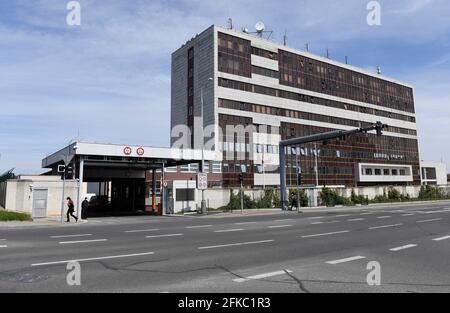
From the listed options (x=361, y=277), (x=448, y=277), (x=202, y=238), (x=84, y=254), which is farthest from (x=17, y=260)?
(x=448, y=277)

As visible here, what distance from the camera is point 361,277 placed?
7.90 m

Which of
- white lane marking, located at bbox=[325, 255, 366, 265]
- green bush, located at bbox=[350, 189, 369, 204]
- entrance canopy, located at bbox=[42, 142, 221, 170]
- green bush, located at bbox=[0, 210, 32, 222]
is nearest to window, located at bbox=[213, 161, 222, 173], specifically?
green bush, located at bbox=[350, 189, 369, 204]

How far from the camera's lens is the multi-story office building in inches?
2589

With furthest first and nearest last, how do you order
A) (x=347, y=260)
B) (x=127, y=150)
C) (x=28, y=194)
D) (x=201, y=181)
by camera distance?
(x=201, y=181)
(x=127, y=150)
(x=28, y=194)
(x=347, y=260)

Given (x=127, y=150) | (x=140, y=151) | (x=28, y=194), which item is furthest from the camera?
(x=140, y=151)

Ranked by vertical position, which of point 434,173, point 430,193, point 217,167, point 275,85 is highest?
point 275,85

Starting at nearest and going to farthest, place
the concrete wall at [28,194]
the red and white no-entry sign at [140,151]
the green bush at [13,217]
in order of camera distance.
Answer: the green bush at [13,217], the concrete wall at [28,194], the red and white no-entry sign at [140,151]

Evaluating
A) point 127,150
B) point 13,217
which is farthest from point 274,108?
point 13,217

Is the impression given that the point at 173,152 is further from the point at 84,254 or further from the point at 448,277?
the point at 448,277

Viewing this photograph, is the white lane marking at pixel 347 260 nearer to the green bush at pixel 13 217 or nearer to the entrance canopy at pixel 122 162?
the entrance canopy at pixel 122 162

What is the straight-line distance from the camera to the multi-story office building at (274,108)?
6575 centimetres

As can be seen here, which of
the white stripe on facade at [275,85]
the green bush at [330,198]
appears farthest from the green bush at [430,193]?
the white stripe on facade at [275,85]

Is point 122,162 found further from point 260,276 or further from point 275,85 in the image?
point 275,85

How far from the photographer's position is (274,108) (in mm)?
72688
